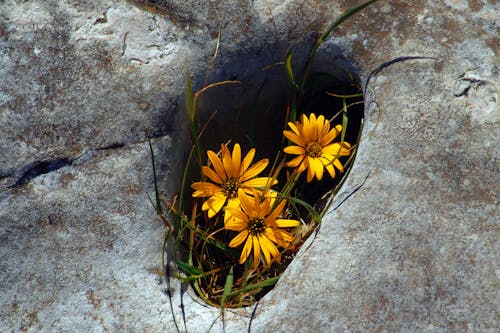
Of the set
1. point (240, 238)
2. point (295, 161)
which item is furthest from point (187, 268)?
point (295, 161)

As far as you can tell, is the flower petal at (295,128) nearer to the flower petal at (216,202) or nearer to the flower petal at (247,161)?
the flower petal at (247,161)

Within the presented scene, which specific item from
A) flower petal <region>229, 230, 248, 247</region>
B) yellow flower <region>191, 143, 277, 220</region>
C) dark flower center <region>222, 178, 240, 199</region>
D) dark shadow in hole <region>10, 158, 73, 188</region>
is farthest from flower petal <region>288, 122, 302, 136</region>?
dark shadow in hole <region>10, 158, 73, 188</region>

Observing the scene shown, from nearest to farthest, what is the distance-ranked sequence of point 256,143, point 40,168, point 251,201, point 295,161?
point 40,168, point 251,201, point 295,161, point 256,143

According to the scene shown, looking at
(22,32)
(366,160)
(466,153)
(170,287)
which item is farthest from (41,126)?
(466,153)

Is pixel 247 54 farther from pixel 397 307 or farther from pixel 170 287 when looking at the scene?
pixel 397 307

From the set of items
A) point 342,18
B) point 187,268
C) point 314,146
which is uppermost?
point 342,18

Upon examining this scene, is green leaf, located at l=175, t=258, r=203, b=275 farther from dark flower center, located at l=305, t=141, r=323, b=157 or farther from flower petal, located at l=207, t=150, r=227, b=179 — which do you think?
dark flower center, located at l=305, t=141, r=323, b=157

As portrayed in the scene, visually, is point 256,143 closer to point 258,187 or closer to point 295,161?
point 295,161
